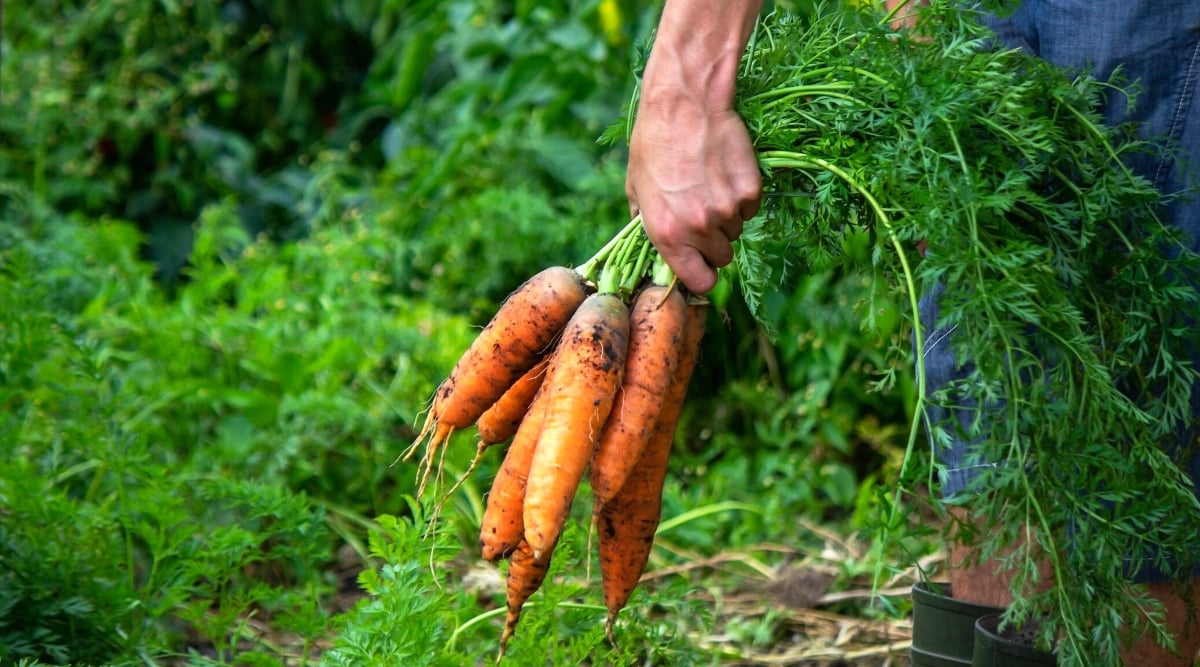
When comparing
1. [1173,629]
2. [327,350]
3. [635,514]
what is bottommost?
[1173,629]

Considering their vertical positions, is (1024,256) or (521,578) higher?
(1024,256)

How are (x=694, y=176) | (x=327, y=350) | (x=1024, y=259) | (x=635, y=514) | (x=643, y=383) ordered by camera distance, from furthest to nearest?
(x=327, y=350) < (x=635, y=514) < (x=643, y=383) < (x=694, y=176) < (x=1024, y=259)

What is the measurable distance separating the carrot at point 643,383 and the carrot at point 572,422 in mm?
34

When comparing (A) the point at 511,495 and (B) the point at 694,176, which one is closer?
(B) the point at 694,176

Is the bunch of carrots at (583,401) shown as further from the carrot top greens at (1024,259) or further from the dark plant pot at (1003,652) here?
the dark plant pot at (1003,652)

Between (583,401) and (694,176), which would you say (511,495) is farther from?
(694,176)

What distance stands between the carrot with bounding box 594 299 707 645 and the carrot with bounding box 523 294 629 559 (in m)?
0.15

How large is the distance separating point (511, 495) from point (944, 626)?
2.05ft

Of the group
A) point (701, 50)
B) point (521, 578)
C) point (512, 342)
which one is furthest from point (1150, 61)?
point (521, 578)

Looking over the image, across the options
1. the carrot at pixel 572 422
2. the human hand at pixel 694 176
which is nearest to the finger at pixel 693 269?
the human hand at pixel 694 176

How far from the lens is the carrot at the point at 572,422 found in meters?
1.51

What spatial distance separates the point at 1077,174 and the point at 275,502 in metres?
1.22

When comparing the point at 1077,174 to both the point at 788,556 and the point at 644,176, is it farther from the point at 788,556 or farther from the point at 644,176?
the point at 788,556

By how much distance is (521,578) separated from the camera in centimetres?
157
